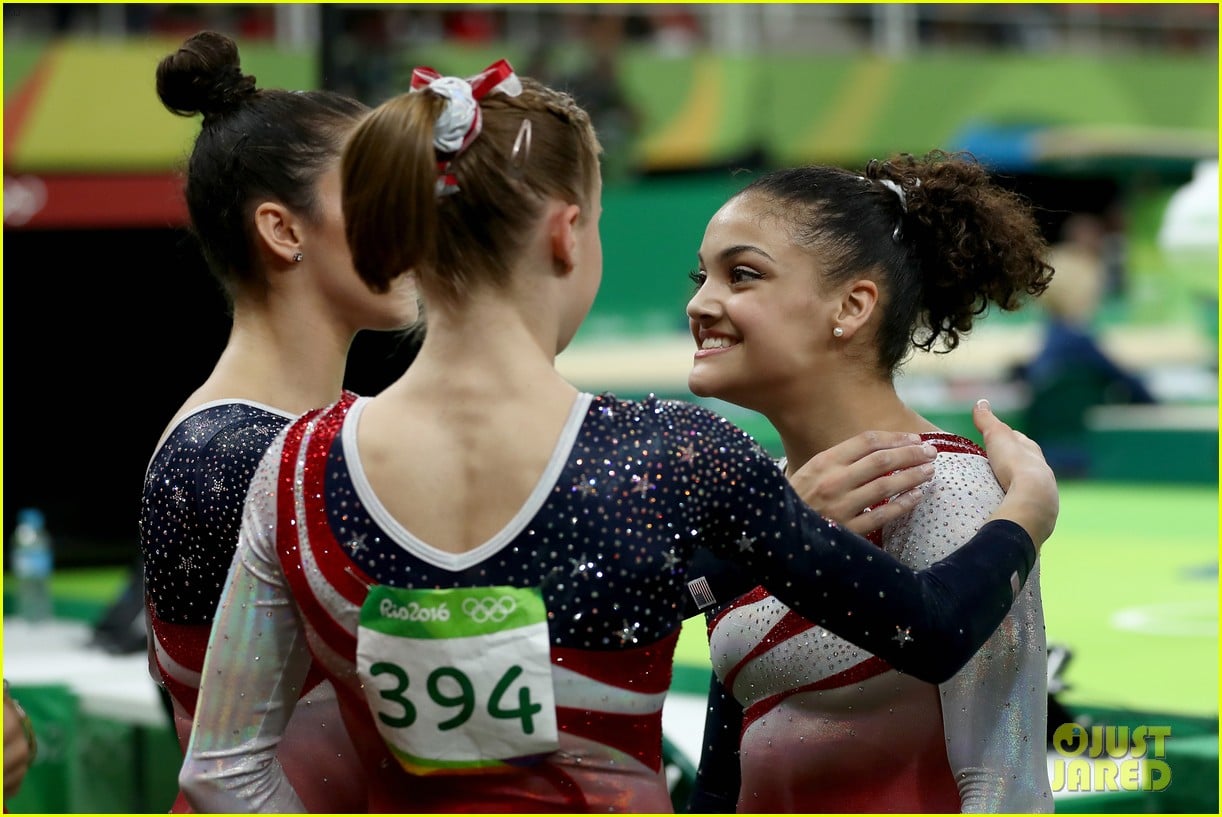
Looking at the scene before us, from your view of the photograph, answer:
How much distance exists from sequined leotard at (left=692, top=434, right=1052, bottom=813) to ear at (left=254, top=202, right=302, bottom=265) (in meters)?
0.69

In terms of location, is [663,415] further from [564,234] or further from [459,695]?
[459,695]

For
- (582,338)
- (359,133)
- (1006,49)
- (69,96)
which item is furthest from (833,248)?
(1006,49)

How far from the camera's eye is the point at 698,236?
12.8 metres

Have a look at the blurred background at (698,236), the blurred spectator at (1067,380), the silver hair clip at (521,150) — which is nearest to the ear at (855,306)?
the blurred background at (698,236)

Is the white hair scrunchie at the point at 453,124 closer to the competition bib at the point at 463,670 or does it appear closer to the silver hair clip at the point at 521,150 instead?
the silver hair clip at the point at 521,150

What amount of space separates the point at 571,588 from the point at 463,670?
0.12m

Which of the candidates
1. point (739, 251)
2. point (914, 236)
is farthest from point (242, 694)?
point (914, 236)

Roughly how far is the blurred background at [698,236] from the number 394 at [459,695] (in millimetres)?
998

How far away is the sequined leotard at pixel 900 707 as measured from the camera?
166 cm

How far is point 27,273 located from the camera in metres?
7.15

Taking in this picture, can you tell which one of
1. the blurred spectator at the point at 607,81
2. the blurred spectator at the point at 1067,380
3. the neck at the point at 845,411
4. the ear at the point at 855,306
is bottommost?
the blurred spectator at the point at 1067,380

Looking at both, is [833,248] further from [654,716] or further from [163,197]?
[163,197]

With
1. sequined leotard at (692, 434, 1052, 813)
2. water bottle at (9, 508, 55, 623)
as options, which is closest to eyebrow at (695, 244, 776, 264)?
sequined leotard at (692, 434, 1052, 813)

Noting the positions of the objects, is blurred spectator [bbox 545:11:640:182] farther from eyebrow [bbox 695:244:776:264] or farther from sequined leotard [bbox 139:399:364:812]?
sequined leotard [bbox 139:399:364:812]
